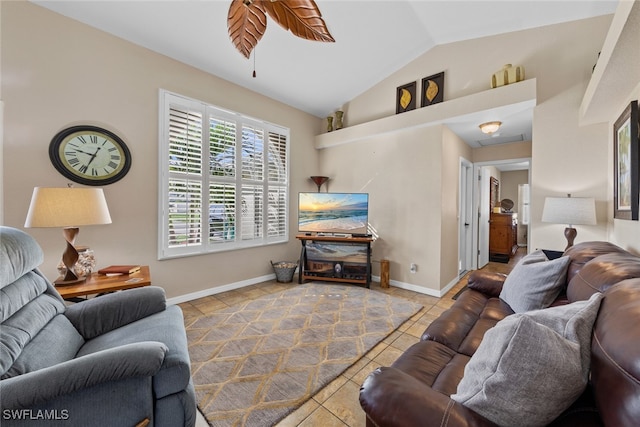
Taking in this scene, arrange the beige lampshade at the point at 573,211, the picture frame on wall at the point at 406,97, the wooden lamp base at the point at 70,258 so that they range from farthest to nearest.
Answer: the picture frame on wall at the point at 406,97 < the beige lampshade at the point at 573,211 < the wooden lamp base at the point at 70,258

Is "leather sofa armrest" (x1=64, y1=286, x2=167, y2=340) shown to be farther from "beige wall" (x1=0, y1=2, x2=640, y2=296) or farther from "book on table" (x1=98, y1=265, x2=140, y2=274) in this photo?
"beige wall" (x1=0, y1=2, x2=640, y2=296)

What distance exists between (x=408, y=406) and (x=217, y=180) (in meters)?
3.37

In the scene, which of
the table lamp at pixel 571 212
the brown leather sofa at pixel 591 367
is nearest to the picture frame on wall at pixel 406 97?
the table lamp at pixel 571 212

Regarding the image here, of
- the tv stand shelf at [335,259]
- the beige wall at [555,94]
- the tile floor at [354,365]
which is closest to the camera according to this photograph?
the tile floor at [354,365]

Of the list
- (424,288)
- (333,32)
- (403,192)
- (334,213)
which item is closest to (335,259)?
(334,213)

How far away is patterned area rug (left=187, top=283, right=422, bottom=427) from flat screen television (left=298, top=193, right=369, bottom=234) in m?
1.01

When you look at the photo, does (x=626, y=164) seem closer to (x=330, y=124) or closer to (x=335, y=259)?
(x=335, y=259)

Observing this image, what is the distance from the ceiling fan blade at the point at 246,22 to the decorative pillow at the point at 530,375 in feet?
6.67

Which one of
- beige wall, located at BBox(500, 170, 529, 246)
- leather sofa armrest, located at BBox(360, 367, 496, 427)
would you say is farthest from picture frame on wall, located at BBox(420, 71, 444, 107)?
beige wall, located at BBox(500, 170, 529, 246)

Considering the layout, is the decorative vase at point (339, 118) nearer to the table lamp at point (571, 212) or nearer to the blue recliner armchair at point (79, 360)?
the table lamp at point (571, 212)

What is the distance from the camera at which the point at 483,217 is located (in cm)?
536

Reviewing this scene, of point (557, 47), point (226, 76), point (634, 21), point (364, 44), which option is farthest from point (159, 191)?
point (557, 47)

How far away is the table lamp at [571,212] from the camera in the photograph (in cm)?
243

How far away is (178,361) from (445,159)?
3.68 m
